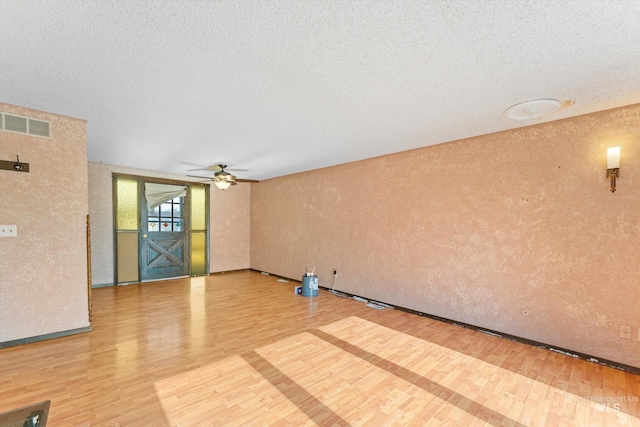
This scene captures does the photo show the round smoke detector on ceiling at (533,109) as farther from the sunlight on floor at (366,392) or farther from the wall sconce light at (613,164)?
the sunlight on floor at (366,392)

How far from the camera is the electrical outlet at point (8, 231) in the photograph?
2.75 meters

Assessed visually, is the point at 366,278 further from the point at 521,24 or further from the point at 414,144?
the point at 521,24

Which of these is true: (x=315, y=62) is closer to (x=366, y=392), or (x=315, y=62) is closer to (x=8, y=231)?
(x=366, y=392)

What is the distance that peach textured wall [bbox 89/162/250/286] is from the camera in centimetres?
546

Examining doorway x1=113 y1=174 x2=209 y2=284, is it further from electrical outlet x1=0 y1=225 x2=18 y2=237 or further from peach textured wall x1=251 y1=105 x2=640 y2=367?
peach textured wall x1=251 y1=105 x2=640 y2=367

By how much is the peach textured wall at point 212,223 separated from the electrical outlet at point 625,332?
7.14m

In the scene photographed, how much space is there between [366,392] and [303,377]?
Result: 56cm

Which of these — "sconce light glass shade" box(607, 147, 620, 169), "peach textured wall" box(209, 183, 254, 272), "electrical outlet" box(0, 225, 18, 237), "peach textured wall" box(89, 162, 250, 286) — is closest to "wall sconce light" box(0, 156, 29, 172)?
"electrical outlet" box(0, 225, 18, 237)

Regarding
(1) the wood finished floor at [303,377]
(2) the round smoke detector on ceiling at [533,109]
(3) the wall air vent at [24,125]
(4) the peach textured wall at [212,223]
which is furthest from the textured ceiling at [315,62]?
(4) the peach textured wall at [212,223]

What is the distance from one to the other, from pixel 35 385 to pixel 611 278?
17.2 ft

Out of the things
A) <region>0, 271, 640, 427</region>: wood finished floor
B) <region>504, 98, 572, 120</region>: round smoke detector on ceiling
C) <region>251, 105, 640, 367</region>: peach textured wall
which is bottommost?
<region>0, 271, 640, 427</region>: wood finished floor

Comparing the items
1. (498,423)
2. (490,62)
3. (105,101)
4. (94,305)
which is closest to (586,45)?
(490,62)

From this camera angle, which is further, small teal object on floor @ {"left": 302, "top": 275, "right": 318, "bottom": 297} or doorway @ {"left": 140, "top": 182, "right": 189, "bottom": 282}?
doorway @ {"left": 140, "top": 182, "right": 189, "bottom": 282}

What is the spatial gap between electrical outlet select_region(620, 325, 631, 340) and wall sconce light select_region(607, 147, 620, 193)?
1.30m
